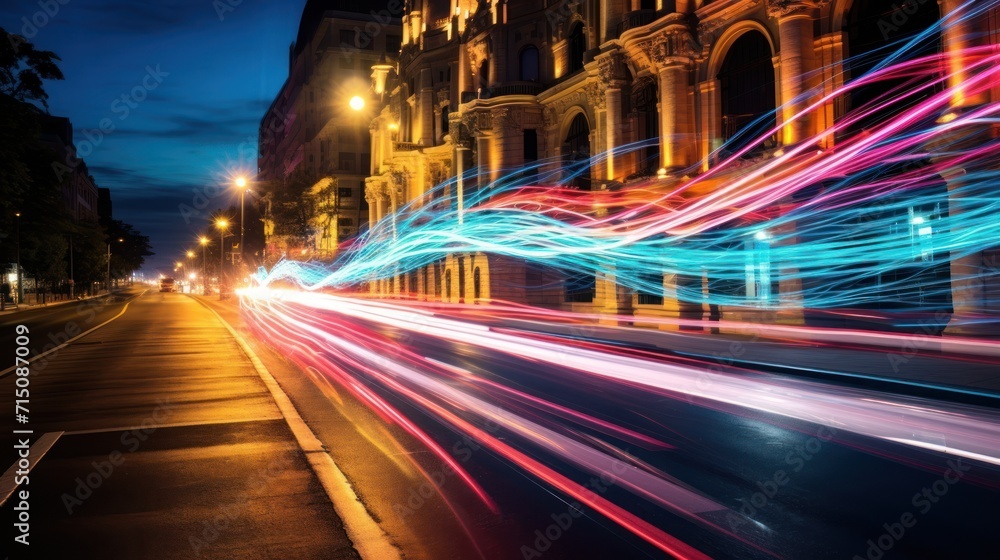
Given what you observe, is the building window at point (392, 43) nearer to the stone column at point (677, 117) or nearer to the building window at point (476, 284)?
the building window at point (476, 284)

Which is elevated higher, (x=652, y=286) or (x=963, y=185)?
(x=963, y=185)

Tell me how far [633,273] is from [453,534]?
27142 millimetres

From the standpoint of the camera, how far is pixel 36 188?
4622cm

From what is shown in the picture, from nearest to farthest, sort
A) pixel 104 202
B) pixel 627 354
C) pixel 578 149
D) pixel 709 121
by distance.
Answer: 1. pixel 627 354
2. pixel 709 121
3. pixel 578 149
4. pixel 104 202

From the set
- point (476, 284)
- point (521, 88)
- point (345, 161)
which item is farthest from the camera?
point (345, 161)

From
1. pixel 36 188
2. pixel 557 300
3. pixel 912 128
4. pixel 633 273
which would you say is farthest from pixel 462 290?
pixel 912 128

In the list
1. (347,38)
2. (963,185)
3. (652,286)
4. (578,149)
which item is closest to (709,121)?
(652,286)

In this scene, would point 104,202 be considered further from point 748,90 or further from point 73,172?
point 748,90

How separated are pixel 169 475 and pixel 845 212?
17288mm

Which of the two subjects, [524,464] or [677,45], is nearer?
[524,464]

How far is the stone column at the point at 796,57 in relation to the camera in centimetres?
2331

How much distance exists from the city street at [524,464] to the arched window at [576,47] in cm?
2880

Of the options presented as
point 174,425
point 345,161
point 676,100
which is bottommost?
point 174,425

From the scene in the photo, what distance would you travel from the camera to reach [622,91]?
33375 mm
